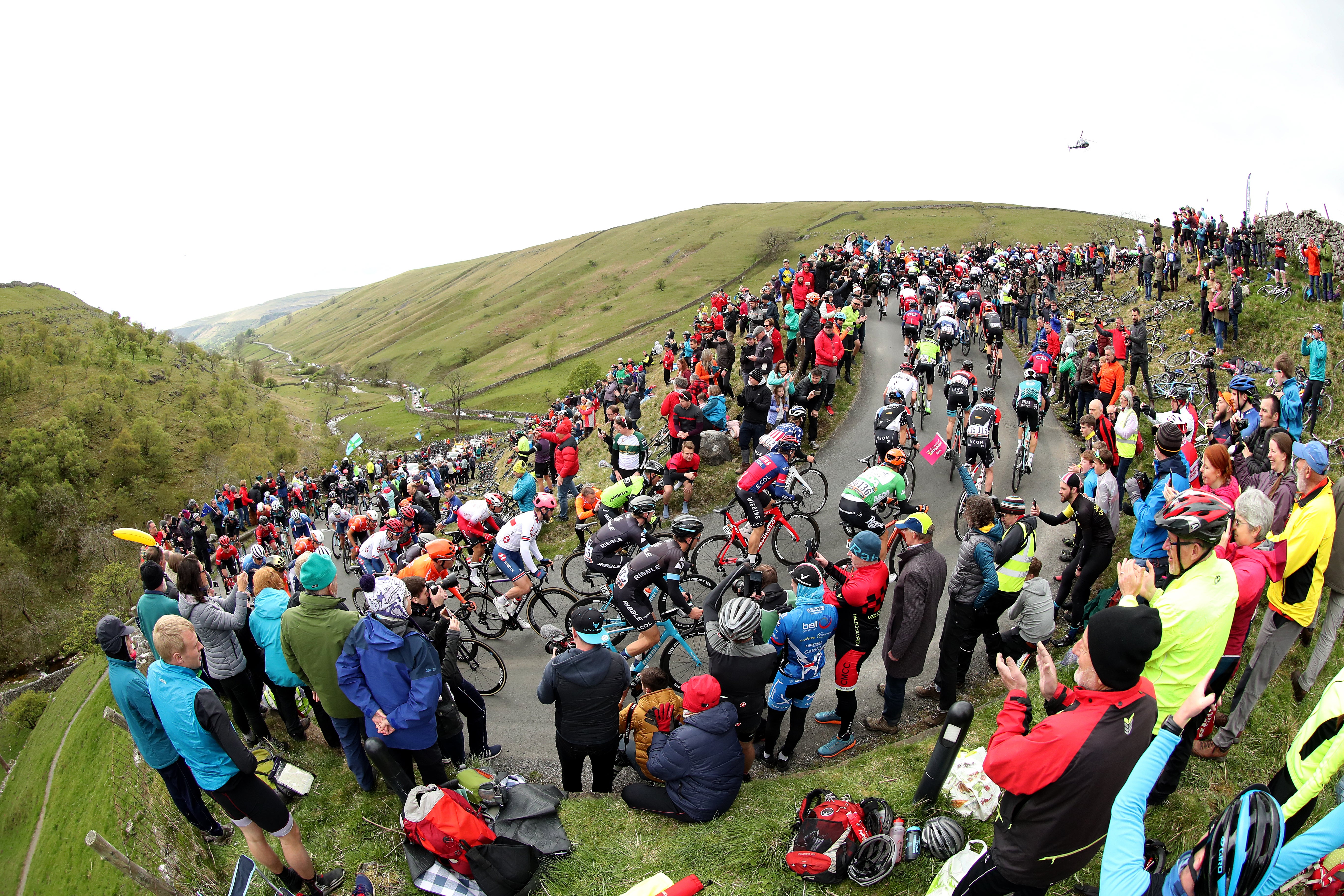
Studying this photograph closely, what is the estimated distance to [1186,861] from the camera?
2.81 m

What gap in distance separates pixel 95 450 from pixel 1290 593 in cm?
9236

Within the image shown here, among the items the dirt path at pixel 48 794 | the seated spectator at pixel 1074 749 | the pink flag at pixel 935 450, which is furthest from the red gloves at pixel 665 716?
the dirt path at pixel 48 794

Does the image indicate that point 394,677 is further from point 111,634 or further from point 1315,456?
point 1315,456

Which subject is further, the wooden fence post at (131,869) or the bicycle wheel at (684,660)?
the bicycle wheel at (684,660)

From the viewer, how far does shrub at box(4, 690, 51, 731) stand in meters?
30.9

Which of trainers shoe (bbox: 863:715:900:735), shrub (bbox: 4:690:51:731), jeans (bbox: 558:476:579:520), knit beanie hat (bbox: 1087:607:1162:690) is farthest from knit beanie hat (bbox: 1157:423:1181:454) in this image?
shrub (bbox: 4:690:51:731)

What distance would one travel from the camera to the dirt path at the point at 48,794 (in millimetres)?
21094

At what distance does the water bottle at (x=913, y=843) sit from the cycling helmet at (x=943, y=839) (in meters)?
0.04

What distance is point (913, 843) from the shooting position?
479cm

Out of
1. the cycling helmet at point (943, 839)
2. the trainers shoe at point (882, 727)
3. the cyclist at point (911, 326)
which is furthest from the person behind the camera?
the cyclist at point (911, 326)

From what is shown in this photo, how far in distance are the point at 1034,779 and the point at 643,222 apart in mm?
167922

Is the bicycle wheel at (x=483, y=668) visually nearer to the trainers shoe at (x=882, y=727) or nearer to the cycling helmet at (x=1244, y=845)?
the trainers shoe at (x=882, y=727)

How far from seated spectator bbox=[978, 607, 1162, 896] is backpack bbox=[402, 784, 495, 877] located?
12.5ft

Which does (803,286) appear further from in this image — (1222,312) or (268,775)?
(268,775)
